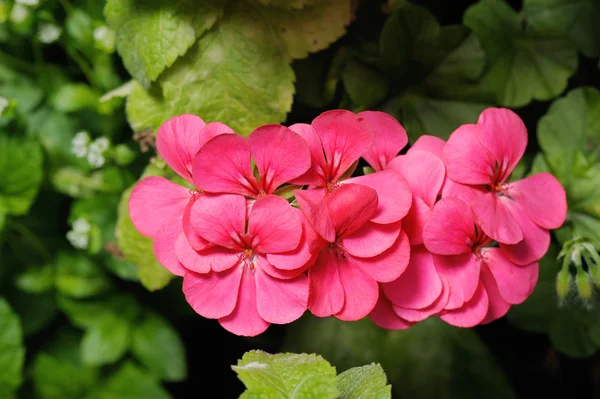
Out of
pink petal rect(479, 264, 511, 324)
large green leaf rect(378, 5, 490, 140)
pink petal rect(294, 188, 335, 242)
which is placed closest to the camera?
pink petal rect(294, 188, 335, 242)

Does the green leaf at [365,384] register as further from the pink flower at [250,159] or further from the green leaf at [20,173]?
the green leaf at [20,173]

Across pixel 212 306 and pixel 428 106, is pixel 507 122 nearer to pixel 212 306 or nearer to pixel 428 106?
pixel 428 106

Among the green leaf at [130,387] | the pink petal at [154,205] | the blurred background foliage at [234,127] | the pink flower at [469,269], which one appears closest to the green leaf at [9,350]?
the blurred background foliage at [234,127]

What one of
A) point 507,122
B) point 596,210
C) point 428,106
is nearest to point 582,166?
point 596,210

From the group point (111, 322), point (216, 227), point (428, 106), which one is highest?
point (216, 227)

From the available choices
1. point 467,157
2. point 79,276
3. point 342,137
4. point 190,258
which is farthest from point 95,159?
point 467,157

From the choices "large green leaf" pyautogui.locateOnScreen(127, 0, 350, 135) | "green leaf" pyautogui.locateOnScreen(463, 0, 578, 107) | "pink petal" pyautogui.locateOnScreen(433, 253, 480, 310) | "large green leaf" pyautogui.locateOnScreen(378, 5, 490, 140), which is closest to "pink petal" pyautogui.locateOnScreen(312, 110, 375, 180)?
"pink petal" pyautogui.locateOnScreen(433, 253, 480, 310)

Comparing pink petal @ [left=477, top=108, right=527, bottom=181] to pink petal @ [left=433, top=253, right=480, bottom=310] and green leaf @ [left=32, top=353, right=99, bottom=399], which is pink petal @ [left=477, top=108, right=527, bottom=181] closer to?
pink petal @ [left=433, top=253, right=480, bottom=310]
